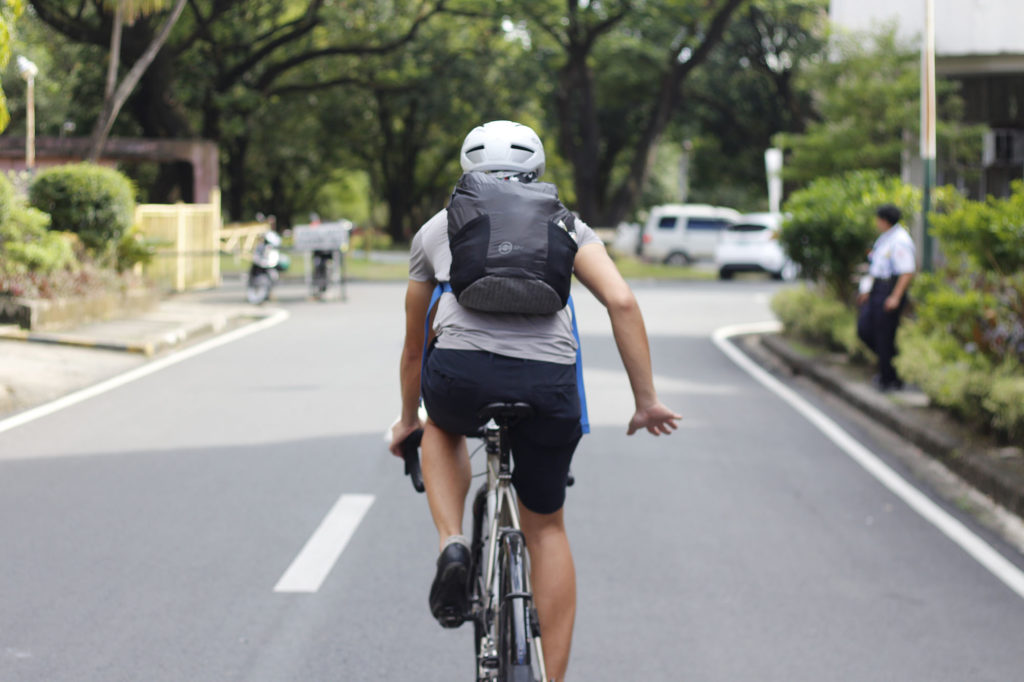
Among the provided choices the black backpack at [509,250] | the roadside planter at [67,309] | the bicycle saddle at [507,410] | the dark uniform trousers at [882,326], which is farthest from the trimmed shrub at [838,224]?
the bicycle saddle at [507,410]

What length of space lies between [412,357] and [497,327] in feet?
1.62

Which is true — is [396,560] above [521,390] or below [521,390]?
below

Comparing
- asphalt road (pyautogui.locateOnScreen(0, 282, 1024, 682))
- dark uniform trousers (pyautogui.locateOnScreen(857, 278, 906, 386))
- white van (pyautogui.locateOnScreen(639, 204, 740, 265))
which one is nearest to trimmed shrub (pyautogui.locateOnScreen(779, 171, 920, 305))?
dark uniform trousers (pyautogui.locateOnScreen(857, 278, 906, 386))

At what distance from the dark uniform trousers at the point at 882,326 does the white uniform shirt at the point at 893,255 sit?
0.10 metres

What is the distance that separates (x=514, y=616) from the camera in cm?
354

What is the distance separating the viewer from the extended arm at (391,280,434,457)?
13.1 feet

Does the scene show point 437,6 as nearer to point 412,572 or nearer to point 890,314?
point 890,314

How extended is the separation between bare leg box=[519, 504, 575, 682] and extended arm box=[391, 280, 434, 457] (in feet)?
1.69

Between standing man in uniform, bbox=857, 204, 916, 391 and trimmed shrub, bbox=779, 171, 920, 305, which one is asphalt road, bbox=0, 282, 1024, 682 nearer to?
standing man in uniform, bbox=857, 204, 916, 391

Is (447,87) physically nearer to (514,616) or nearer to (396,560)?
(396,560)

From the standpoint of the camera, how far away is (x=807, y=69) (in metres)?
24.7

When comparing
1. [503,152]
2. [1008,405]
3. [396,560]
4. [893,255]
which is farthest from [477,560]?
[893,255]

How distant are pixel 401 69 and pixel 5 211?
25.2 metres

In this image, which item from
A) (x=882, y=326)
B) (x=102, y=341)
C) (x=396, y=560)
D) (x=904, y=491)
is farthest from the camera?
(x=102, y=341)
